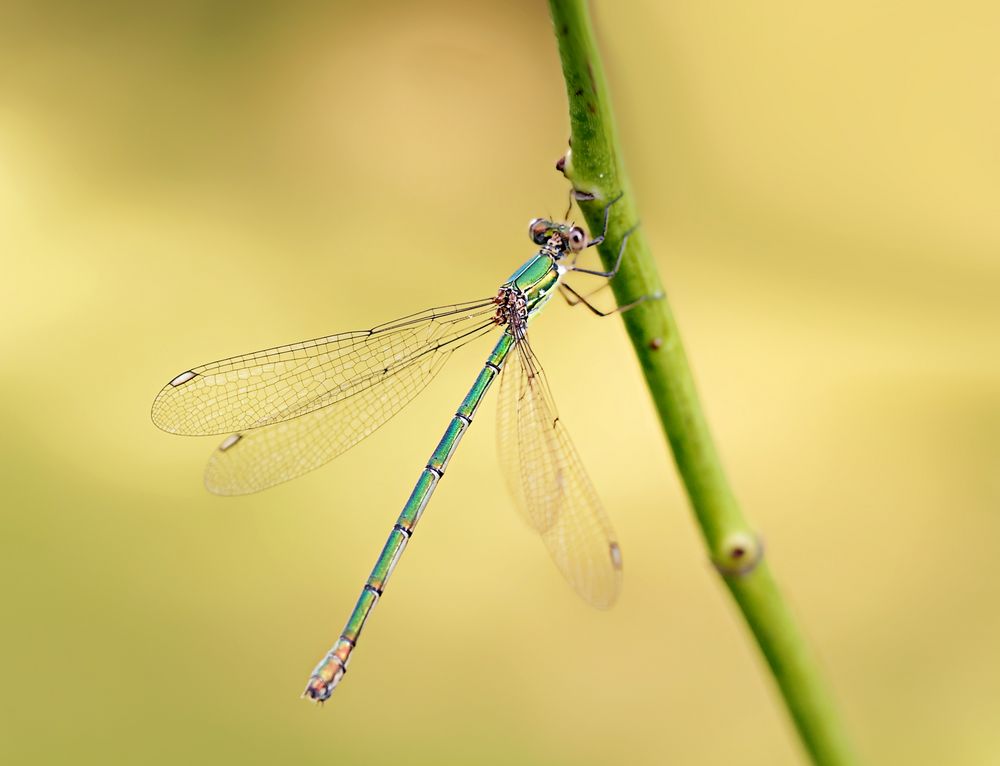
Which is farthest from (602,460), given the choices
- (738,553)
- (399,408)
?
(738,553)

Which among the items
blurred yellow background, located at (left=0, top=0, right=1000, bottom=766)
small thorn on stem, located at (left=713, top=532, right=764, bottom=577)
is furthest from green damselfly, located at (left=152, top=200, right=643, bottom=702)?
small thorn on stem, located at (left=713, top=532, right=764, bottom=577)

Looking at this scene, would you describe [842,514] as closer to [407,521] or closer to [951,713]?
[951,713]

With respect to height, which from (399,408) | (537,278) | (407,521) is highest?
(537,278)

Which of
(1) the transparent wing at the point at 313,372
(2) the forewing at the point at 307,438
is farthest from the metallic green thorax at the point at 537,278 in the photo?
(2) the forewing at the point at 307,438

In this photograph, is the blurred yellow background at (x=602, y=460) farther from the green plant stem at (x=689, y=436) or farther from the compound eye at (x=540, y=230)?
the green plant stem at (x=689, y=436)

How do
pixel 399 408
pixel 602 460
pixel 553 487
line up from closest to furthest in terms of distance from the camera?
pixel 553 487, pixel 399 408, pixel 602 460

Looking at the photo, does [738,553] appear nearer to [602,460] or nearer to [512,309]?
[512,309]

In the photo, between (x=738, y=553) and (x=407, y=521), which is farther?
(x=407, y=521)
